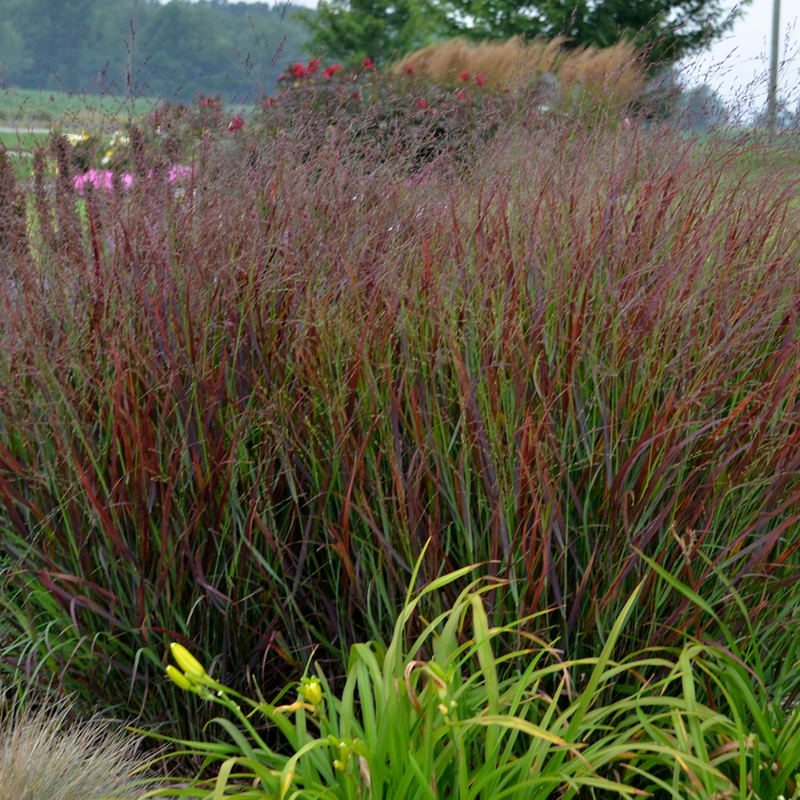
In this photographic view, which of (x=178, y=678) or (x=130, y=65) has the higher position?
(x=130, y=65)

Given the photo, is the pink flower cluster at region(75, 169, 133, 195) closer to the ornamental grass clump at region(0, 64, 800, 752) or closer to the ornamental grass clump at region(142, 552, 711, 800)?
the ornamental grass clump at region(0, 64, 800, 752)

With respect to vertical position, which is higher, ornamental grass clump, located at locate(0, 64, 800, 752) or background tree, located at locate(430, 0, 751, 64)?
background tree, located at locate(430, 0, 751, 64)

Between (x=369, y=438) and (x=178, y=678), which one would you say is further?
(x=369, y=438)

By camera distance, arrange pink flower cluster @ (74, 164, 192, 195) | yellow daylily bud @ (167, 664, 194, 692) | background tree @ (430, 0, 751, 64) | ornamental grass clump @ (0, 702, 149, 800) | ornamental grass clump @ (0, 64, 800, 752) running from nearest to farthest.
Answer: yellow daylily bud @ (167, 664, 194, 692) → ornamental grass clump @ (0, 702, 149, 800) → ornamental grass clump @ (0, 64, 800, 752) → pink flower cluster @ (74, 164, 192, 195) → background tree @ (430, 0, 751, 64)

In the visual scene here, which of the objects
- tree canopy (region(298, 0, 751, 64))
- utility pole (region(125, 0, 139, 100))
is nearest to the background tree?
tree canopy (region(298, 0, 751, 64))

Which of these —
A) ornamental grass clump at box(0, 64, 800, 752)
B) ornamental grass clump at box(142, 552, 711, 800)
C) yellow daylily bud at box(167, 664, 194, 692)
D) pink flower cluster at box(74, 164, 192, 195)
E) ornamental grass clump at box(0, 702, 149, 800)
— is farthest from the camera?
pink flower cluster at box(74, 164, 192, 195)

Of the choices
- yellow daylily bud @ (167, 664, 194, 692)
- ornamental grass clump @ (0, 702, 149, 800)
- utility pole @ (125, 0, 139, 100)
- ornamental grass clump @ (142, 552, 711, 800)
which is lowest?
ornamental grass clump @ (0, 702, 149, 800)

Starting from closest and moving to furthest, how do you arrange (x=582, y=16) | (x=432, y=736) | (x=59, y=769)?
1. (x=432, y=736)
2. (x=59, y=769)
3. (x=582, y=16)

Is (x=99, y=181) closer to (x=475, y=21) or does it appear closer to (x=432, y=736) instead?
(x=432, y=736)

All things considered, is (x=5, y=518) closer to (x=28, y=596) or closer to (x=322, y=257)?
(x=28, y=596)

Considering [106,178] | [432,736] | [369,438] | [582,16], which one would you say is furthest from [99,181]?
[582,16]

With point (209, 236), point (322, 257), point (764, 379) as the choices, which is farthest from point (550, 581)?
point (209, 236)

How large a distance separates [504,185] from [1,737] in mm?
2203

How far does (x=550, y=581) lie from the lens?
1.76 m
